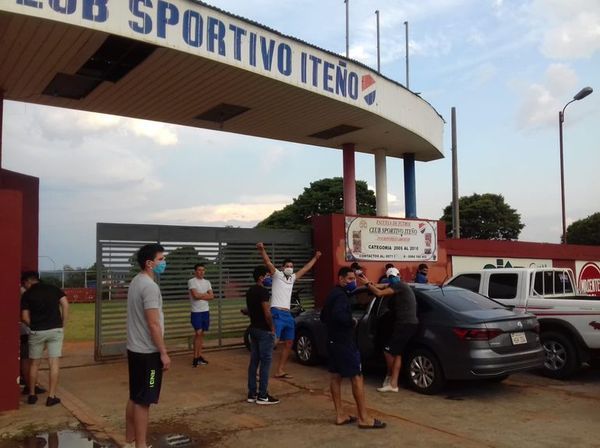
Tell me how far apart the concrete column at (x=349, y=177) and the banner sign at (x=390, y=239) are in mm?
834

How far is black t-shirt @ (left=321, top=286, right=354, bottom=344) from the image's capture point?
233 inches

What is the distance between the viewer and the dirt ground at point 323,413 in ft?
18.3

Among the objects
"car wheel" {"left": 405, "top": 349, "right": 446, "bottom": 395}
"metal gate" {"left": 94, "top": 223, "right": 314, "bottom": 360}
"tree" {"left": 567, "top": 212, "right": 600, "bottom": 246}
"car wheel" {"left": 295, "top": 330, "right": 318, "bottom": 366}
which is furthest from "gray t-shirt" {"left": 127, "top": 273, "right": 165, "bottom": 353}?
Answer: "tree" {"left": 567, "top": 212, "right": 600, "bottom": 246}

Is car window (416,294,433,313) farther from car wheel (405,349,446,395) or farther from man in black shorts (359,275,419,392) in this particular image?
car wheel (405,349,446,395)

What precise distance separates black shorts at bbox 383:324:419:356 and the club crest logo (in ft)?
19.1

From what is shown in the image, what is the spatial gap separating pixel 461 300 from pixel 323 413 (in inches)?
104

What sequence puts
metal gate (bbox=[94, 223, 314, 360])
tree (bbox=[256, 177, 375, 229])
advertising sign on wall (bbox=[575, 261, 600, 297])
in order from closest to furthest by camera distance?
metal gate (bbox=[94, 223, 314, 360])
advertising sign on wall (bbox=[575, 261, 600, 297])
tree (bbox=[256, 177, 375, 229])

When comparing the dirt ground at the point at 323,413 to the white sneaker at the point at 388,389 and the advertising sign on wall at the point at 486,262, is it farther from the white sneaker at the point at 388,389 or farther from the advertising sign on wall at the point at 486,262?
the advertising sign on wall at the point at 486,262

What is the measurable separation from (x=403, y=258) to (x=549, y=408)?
795 cm

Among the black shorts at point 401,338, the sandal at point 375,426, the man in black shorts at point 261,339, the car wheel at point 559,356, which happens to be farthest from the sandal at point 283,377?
the car wheel at point 559,356

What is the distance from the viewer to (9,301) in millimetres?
6625

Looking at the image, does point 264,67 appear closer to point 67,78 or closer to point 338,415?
point 67,78

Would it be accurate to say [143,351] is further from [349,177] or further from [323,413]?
[349,177]

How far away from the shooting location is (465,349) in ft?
22.9
